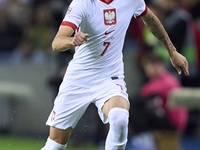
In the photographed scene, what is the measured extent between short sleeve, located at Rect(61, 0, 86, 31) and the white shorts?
0.74 meters

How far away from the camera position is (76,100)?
5.29 metres

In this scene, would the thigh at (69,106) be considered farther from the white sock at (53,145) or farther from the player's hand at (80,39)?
the player's hand at (80,39)

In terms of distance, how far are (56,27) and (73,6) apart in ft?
16.4

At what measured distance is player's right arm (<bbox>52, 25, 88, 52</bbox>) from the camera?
170 inches

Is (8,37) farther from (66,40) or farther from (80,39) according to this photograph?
(80,39)

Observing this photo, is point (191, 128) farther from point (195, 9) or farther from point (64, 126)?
point (64, 126)

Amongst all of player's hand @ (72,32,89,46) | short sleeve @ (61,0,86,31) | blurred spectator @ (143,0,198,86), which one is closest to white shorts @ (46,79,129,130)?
short sleeve @ (61,0,86,31)

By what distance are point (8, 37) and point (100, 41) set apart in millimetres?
6367

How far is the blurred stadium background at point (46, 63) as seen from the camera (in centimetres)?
931

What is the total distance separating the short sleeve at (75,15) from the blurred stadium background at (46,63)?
4032mm

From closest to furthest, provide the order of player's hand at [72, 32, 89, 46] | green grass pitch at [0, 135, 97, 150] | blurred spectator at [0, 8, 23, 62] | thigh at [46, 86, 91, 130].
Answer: player's hand at [72, 32, 89, 46], thigh at [46, 86, 91, 130], green grass pitch at [0, 135, 97, 150], blurred spectator at [0, 8, 23, 62]

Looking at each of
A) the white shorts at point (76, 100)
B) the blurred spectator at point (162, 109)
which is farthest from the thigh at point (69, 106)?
the blurred spectator at point (162, 109)

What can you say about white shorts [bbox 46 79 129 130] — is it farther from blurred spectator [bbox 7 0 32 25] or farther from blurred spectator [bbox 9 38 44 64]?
blurred spectator [bbox 7 0 32 25]

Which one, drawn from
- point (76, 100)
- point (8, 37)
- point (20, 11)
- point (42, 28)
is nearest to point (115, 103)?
point (76, 100)
